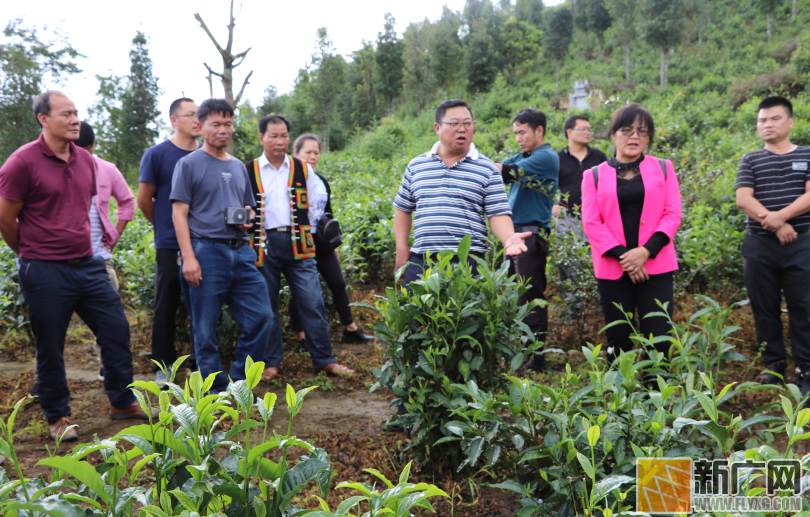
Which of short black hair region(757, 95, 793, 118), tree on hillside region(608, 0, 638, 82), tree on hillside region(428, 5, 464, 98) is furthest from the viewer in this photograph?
tree on hillside region(428, 5, 464, 98)

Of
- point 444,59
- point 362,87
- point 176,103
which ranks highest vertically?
point 444,59

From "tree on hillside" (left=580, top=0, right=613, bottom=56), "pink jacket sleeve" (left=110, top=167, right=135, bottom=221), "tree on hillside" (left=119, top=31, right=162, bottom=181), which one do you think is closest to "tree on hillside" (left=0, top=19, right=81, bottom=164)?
"tree on hillside" (left=119, top=31, right=162, bottom=181)

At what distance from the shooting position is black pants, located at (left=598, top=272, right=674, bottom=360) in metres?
3.32

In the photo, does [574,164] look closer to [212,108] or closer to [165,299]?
[212,108]

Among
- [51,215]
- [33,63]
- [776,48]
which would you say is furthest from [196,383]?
[776,48]

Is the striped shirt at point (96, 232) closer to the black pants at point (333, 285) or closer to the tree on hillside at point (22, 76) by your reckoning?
the black pants at point (333, 285)

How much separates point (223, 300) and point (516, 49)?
1932 inches

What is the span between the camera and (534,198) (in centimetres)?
425

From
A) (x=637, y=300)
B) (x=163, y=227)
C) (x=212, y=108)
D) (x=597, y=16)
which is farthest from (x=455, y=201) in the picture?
(x=597, y=16)

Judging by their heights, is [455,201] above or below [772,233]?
above

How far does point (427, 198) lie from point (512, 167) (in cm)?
115

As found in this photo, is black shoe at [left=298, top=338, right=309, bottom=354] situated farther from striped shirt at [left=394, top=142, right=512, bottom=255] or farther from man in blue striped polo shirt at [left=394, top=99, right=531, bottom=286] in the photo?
striped shirt at [left=394, top=142, right=512, bottom=255]

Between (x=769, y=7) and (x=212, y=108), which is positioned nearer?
(x=212, y=108)

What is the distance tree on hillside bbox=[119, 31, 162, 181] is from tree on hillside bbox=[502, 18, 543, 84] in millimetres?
28207
